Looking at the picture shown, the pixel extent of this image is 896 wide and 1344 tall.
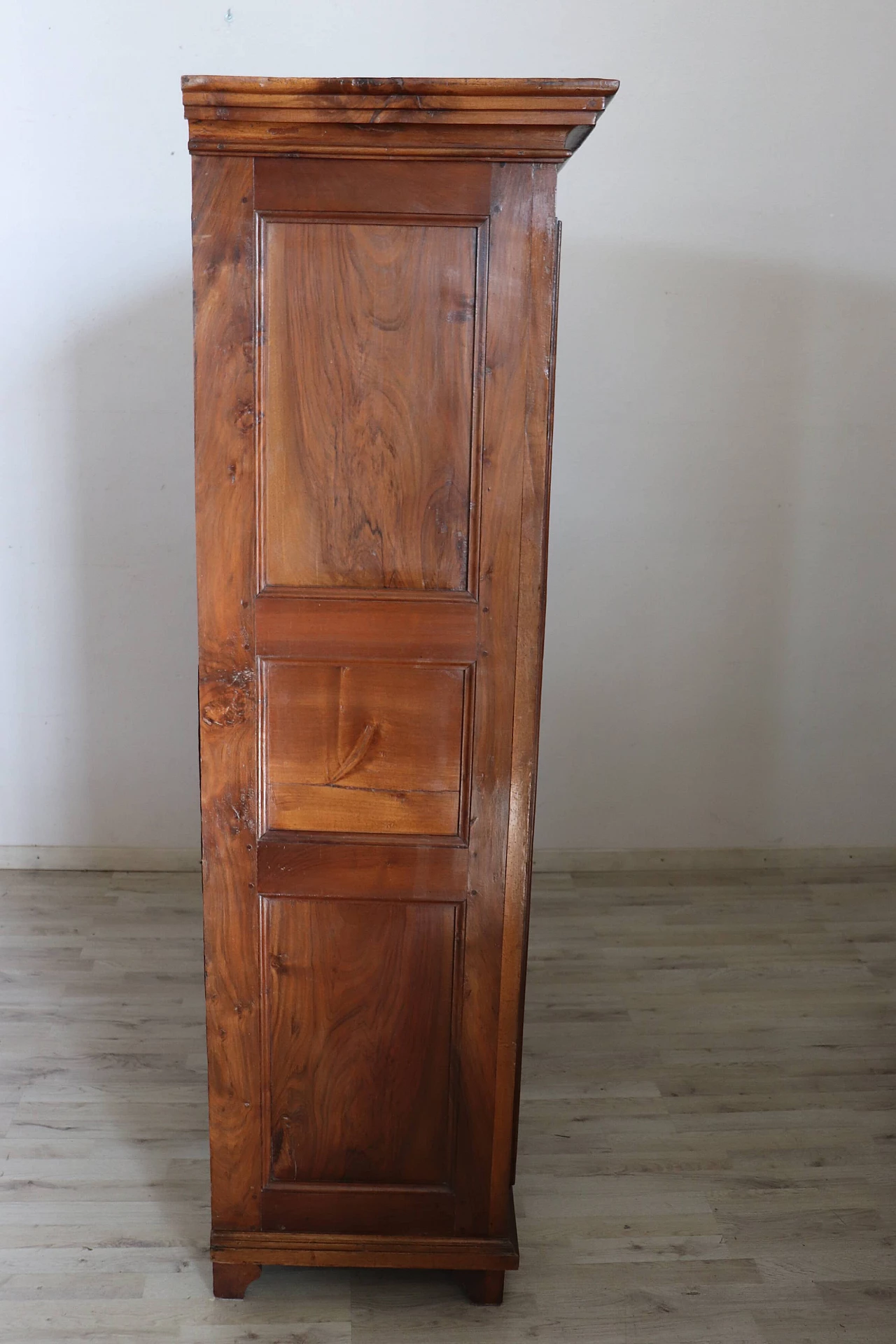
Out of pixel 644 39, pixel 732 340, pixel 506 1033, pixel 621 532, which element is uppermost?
pixel 644 39

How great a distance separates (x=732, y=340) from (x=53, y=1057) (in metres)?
2.68

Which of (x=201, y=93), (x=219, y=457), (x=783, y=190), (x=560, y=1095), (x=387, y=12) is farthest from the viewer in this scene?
(x=783, y=190)

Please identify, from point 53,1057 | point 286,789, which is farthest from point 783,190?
point 53,1057

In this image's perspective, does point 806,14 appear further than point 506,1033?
Yes

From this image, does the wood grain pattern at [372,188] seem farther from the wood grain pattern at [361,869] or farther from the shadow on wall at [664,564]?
the shadow on wall at [664,564]

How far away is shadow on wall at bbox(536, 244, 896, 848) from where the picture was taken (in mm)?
3209

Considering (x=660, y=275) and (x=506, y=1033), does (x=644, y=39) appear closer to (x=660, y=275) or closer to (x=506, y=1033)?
(x=660, y=275)

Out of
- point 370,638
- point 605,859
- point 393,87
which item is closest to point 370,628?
point 370,638

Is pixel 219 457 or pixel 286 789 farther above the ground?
pixel 219 457

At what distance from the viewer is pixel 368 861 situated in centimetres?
170

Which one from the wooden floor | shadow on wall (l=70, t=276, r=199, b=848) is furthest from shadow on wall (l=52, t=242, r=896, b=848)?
the wooden floor

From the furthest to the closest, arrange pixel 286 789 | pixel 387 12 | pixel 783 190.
A: pixel 783 190, pixel 387 12, pixel 286 789

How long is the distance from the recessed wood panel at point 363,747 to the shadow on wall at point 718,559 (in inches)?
68.3

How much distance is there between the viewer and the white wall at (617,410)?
299cm
